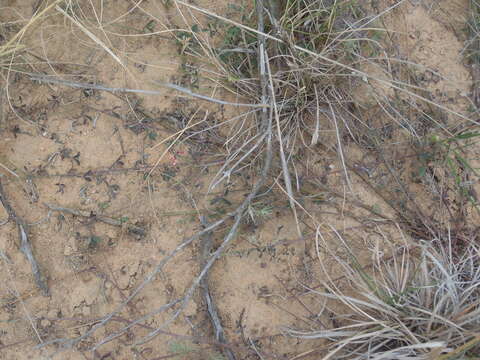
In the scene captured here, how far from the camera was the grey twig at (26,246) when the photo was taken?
5.53 feet

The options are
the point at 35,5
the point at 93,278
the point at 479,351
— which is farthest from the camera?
the point at 35,5

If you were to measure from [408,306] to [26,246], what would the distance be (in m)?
1.28

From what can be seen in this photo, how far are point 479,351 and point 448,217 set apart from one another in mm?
466

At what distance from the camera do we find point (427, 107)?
186cm

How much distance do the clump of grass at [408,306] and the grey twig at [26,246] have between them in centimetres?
87

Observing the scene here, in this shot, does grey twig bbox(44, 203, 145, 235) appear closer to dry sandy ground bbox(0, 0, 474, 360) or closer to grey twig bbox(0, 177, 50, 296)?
dry sandy ground bbox(0, 0, 474, 360)

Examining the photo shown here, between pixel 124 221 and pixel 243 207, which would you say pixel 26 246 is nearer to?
pixel 124 221

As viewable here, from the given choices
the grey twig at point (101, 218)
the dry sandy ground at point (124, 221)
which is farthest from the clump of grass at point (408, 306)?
the grey twig at point (101, 218)

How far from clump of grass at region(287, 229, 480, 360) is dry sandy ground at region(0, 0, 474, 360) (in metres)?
0.08

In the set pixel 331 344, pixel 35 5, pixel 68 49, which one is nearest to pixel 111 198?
pixel 68 49

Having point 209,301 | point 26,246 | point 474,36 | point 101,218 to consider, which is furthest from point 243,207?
point 474,36

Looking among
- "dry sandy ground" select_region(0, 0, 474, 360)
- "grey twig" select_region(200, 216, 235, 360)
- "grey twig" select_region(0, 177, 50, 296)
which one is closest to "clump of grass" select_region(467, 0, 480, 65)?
"dry sandy ground" select_region(0, 0, 474, 360)

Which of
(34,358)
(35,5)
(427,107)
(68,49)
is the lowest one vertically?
(34,358)

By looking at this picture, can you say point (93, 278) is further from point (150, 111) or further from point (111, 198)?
point (150, 111)
